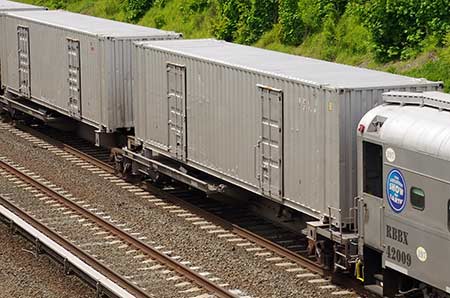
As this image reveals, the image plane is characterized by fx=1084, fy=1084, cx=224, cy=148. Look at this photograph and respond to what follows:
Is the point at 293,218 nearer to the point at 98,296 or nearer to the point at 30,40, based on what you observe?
the point at 98,296

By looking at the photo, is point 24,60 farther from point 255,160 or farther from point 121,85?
point 255,160

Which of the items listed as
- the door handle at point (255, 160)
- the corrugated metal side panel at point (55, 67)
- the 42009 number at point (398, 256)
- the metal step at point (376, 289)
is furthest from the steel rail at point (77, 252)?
the corrugated metal side panel at point (55, 67)

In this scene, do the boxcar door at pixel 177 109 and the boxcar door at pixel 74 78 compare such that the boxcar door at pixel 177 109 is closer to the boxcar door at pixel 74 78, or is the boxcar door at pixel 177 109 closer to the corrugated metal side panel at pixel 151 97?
the corrugated metal side panel at pixel 151 97

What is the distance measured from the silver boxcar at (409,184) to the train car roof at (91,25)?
10.8m

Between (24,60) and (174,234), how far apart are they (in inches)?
469

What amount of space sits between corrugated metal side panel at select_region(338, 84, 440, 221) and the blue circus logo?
135 cm

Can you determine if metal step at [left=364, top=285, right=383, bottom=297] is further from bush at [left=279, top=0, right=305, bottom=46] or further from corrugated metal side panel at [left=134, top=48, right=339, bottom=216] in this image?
bush at [left=279, top=0, right=305, bottom=46]

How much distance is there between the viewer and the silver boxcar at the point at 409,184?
12969mm

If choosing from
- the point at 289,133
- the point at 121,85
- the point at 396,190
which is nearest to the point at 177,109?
the point at 121,85

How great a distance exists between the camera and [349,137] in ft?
50.4

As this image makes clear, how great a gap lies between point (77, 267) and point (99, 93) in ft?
29.4

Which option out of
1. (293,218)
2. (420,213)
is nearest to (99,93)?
(293,218)

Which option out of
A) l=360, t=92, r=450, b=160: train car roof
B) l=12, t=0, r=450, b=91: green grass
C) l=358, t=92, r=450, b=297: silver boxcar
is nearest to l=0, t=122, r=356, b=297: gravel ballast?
l=358, t=92, r=450, b=297: silver boxcar

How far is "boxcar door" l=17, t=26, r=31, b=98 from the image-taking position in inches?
1154
